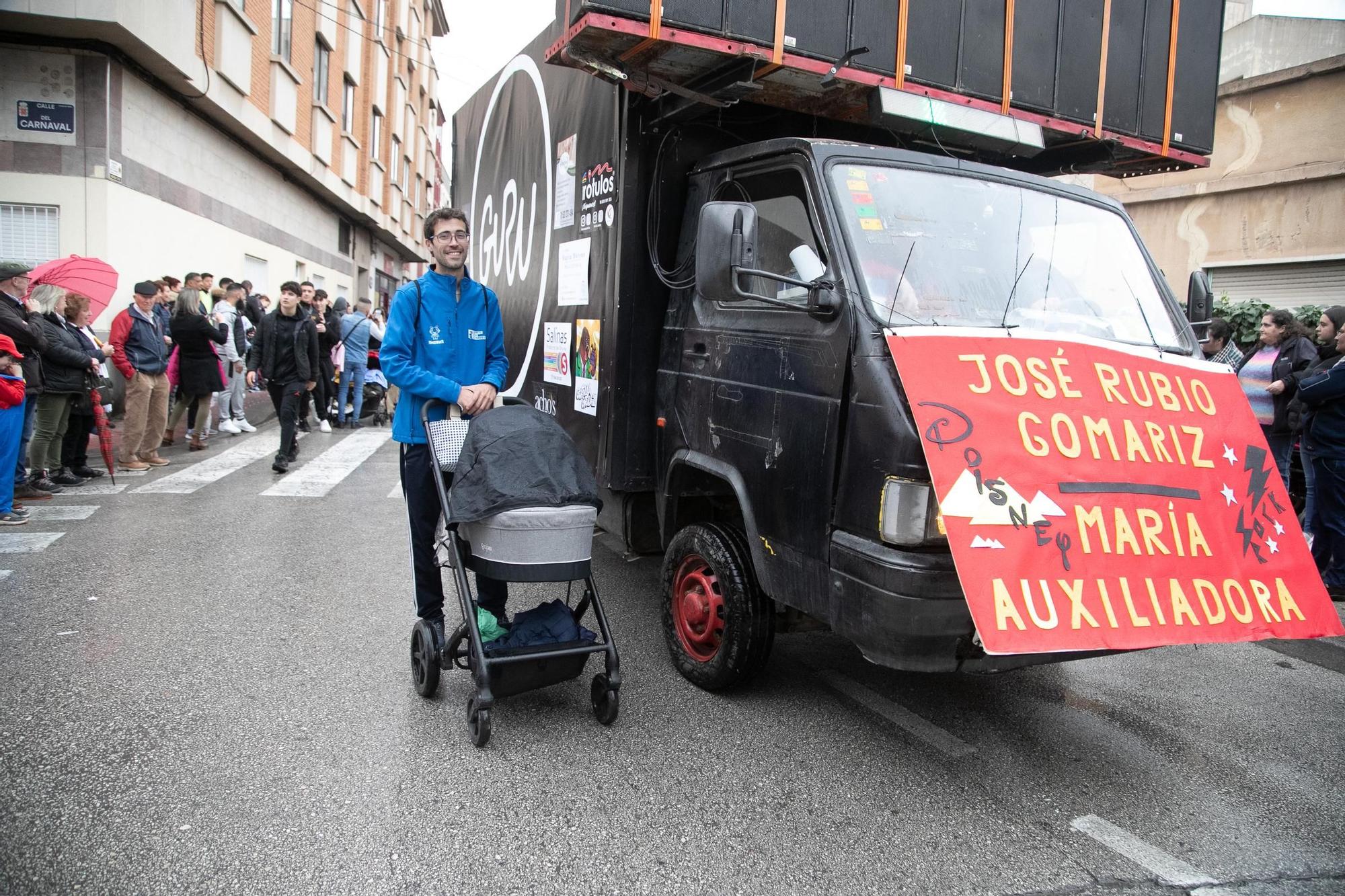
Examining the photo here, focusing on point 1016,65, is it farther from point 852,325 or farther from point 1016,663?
point 1016,663

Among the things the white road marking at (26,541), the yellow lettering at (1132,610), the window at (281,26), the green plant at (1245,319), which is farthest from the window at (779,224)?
the window at (281,26)

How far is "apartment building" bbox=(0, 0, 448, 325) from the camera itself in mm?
11148

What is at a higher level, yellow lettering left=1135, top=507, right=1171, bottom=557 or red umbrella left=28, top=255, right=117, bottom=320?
red umbrella left=28, top=255, right=117, bottom=320

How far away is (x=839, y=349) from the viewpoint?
318cm

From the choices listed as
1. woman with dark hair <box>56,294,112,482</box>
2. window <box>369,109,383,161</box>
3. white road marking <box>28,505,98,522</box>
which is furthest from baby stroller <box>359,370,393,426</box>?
window <box>369,109,383,161</box>

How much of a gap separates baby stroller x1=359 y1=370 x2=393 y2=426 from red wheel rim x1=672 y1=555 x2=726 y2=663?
1082cm

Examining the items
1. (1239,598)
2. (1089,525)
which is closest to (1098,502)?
(1089,525)

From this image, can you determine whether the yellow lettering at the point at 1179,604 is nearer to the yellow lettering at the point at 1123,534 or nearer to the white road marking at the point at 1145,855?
the yellow lettering at the point at 1123,534

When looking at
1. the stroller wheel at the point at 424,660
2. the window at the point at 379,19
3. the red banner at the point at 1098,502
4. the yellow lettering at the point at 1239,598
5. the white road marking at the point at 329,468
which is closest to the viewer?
the red banner at the point at 1098,502

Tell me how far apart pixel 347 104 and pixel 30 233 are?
46.8 feet

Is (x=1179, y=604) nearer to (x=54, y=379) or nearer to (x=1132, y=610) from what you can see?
(x=1132, y=610)

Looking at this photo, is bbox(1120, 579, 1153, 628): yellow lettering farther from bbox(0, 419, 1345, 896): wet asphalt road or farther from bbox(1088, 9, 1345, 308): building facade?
bbox(1088, 9, 1345, 308): building facade

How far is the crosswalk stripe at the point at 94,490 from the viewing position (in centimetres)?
754

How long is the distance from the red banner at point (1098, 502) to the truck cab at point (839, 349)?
15 cm
